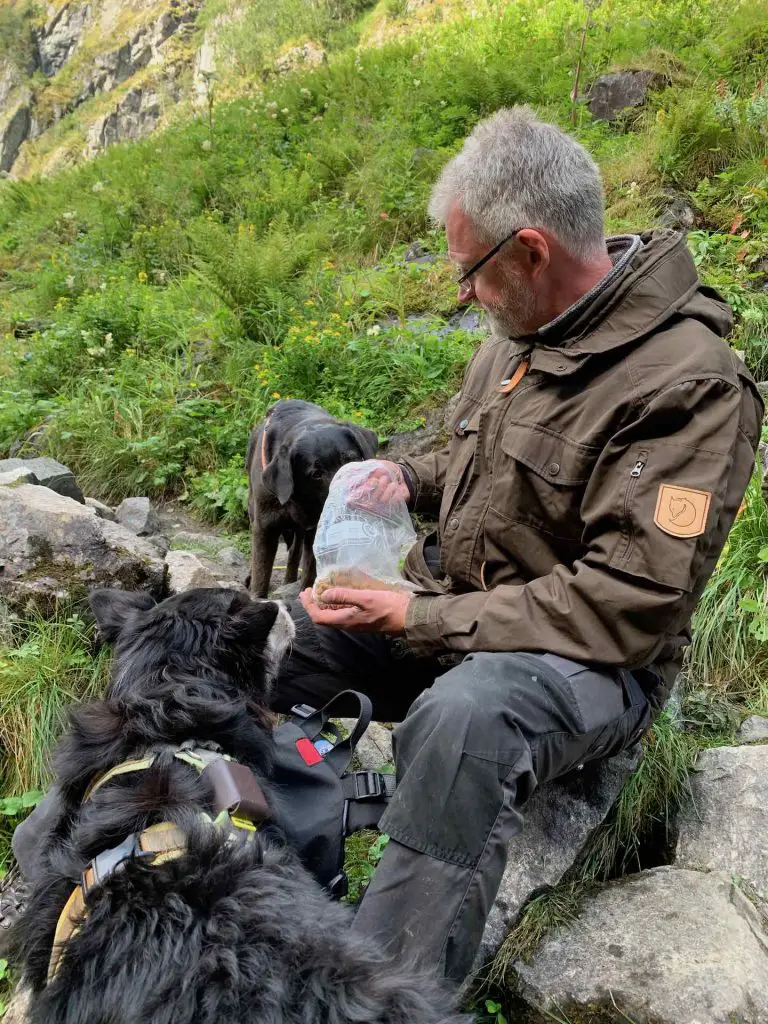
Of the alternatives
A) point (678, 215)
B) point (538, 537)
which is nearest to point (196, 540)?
point (538, 537)

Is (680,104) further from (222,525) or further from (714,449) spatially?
(714,449)

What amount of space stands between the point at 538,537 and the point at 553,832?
103 cm

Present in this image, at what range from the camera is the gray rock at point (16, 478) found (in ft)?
12.8

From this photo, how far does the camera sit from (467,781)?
170 centimetres

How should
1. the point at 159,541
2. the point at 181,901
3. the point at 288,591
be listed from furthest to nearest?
the point at 159,541 < the point at 288,591 < the point at 181,901

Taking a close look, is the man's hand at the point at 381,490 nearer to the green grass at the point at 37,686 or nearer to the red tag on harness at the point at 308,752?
the red tag on harness at the point at 308,752

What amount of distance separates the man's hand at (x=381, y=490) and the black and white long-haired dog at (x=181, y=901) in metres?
0.99

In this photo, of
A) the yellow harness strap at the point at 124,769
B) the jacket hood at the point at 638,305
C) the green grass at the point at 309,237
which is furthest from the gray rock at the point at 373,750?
the green grass at the point at 309,237

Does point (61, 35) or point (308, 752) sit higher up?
point (61, 35)

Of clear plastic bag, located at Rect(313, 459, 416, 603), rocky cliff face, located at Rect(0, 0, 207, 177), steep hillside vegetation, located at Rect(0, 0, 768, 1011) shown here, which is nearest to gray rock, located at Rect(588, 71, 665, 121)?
steep hillside vegetation, located at Rect(0, 0, 768, 1011)

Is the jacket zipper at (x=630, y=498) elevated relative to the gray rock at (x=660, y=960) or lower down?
elevated

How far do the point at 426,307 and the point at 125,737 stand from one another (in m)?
5.41

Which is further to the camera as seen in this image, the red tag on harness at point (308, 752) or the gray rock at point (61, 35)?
the gray rock at point (61, 35)

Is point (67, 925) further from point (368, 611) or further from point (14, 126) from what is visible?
point (14, 126)
